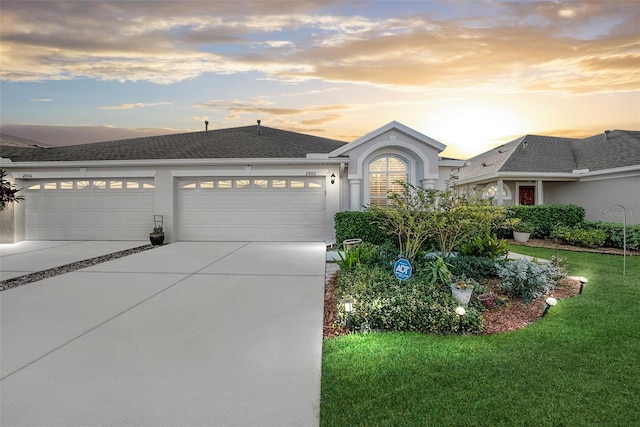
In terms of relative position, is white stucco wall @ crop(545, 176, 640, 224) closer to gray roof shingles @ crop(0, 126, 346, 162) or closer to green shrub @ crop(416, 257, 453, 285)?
green shrub @ crop(416, 257, 453, 285)

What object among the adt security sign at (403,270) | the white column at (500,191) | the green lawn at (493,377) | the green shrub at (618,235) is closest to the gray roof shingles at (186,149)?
the adt security sign at (403,270)

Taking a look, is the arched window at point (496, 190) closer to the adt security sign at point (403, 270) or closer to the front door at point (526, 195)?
the front door at point (526, 195)

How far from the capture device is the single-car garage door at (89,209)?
11.7 meters

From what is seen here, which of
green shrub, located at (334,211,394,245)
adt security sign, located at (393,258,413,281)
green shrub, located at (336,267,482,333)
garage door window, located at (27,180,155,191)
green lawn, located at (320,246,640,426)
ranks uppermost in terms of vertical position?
garage door window, located at (27,180,155,191)

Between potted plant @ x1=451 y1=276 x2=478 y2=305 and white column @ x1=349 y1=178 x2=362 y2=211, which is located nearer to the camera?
potted plant @ x1=451 y1=276 x2=478 y2=305

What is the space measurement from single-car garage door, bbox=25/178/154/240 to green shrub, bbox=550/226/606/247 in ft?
46.7

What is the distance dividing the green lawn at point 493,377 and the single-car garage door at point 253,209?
790 cm

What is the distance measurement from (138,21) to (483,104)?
1235 cm

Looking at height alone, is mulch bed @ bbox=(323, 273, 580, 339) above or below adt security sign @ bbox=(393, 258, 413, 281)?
below

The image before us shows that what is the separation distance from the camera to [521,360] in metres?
3.21

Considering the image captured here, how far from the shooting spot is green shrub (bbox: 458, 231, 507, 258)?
7.04m

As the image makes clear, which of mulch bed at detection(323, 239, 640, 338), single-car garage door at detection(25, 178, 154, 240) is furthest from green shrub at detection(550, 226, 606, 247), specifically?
single-car garage door at detection(25, 178, 154, 240)

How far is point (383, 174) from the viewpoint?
11.5 m

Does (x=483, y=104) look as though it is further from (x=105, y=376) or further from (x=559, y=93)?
(x=105, y=376)
